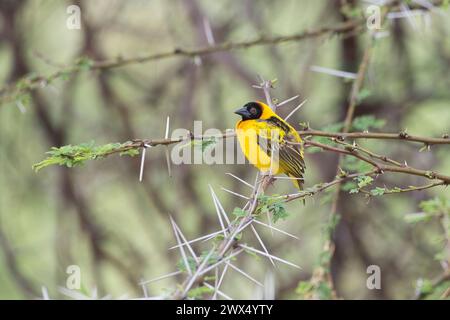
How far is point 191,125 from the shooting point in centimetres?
686

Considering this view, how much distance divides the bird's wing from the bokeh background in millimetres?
2759

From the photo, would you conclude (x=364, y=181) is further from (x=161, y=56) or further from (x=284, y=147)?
(x=161, y=56)

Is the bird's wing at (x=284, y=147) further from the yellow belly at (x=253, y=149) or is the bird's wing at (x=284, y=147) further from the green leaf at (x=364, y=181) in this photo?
the green leaf at (x=364, y=181)

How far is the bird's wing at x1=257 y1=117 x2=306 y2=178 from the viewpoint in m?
3.15

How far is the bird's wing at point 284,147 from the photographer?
10.3 ft

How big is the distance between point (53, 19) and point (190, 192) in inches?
108

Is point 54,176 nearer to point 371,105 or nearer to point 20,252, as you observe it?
point 20,252

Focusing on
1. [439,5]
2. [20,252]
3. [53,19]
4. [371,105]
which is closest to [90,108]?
[53,19]

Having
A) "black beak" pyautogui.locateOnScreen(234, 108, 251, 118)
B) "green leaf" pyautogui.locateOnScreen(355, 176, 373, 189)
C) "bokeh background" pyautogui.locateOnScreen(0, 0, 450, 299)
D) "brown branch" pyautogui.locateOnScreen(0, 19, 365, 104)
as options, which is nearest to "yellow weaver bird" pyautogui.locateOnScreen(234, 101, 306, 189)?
"black beak" pyautogui.locateOnScreen(234, 108, 251, 118)

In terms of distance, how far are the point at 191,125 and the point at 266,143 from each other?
3.53 m

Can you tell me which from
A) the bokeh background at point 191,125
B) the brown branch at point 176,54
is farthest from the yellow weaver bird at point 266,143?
the bokeh background at point 191,125

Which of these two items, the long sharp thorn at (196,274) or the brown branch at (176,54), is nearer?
the long sharp thorn at (196,274)

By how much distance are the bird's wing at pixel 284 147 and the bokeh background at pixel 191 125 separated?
2.76 meters
